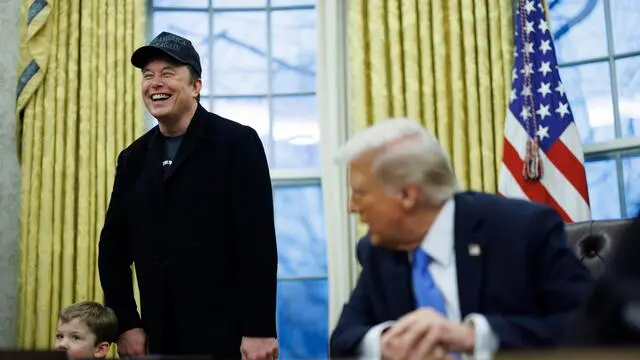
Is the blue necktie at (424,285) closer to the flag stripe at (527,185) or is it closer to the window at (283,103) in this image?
the flag stripe at (527,185)

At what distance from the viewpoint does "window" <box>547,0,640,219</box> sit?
15.0 ft

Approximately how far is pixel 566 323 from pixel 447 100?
3041mm

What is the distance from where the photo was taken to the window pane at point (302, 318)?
500cm

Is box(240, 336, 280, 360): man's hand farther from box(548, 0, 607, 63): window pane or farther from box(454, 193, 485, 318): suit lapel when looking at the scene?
box(548, 0, 607, 63): window pane

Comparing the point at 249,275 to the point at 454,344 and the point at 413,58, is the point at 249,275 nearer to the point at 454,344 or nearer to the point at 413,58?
the point at 454,344

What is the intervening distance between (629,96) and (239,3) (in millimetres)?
2257

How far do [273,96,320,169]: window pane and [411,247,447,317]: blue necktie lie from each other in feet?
10.3

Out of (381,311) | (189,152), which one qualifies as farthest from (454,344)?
(189,152)

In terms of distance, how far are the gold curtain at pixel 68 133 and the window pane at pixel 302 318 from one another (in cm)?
102

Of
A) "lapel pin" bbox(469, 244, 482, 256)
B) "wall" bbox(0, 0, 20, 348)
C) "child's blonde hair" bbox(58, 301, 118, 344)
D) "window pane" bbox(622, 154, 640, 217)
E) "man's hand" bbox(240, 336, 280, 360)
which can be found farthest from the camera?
"wall" bbox(0, 0, 20, 348)

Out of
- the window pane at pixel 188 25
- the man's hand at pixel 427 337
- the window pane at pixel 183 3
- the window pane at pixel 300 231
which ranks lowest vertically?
the man's hand at pixel 427 337

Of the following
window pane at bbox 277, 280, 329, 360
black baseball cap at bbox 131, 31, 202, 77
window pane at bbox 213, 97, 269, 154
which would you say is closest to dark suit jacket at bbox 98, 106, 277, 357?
black baseball cap at bbox 131, 31, 202, 77

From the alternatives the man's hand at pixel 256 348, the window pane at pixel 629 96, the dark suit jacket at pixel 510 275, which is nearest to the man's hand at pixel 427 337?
the dark suit jacket at pixel 510 275

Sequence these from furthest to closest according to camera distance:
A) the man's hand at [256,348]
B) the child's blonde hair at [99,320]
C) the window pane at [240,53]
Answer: the window pane at [240,53] → the child's blonde hair at [99,320] → the man's hand at [256,348]
